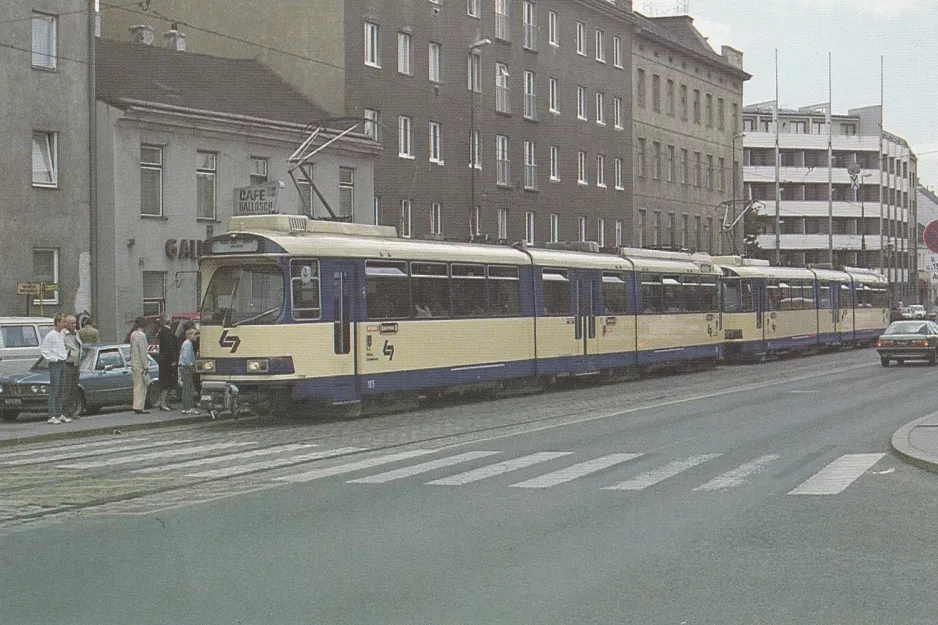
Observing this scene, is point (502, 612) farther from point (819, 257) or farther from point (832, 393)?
point (819, 257)

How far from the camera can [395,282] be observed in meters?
22.6

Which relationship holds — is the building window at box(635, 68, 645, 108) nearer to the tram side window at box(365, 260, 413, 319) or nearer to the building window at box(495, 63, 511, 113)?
the building window at box(495, 63, 511, 113)

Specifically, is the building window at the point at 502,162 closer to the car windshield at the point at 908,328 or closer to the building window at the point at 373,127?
the building window at the point at 373,127

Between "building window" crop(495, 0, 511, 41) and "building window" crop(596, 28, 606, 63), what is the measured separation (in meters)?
8.56

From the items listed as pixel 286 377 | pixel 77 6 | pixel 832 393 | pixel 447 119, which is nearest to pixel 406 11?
pixel 447 119

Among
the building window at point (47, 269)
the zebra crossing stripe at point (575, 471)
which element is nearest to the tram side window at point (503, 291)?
the zebra crossing stripe at point (575, 471)

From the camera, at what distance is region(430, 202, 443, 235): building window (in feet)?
157

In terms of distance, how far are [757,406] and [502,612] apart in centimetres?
1644

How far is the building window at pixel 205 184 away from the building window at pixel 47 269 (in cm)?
444

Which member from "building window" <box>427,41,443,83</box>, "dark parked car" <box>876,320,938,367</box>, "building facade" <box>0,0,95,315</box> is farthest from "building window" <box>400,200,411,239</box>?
"dark parked car" <box>876,320,938,367</box>

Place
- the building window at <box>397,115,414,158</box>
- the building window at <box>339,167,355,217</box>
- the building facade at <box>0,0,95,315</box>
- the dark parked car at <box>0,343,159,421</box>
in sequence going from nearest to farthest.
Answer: the dark parked car at <box>0,343,159,421</box>, the building facade at <box>0,0,95,315</box>, the building window at <box>339,167,355,217</box>, the building window at <box>397,115,414,158</box>

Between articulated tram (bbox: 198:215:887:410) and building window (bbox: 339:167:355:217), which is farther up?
building window (bbox: 339:167:355:217)

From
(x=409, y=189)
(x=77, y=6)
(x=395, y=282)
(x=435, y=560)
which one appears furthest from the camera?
Result: (x=409, y=189)

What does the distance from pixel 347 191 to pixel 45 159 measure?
11.3 meters
